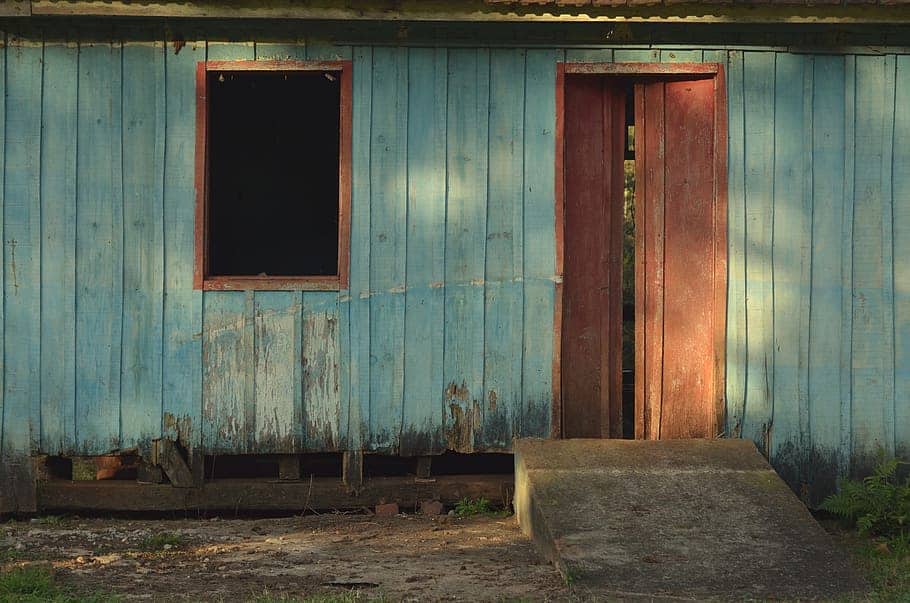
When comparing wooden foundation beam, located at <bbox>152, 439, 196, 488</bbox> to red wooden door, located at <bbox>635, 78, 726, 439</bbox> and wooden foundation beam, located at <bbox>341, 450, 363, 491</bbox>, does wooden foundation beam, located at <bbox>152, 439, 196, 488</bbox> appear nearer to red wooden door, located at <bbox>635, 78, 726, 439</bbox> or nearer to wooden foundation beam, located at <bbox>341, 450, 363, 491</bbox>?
wooden foundation beam, located at <bbox>341, 450, 363, 491</bbox>

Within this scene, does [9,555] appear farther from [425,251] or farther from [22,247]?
[425,251]

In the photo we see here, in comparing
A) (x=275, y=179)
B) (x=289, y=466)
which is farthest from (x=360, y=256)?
(x=275, y=179)

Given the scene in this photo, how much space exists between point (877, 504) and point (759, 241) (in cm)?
190

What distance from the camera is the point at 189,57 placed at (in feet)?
25.3

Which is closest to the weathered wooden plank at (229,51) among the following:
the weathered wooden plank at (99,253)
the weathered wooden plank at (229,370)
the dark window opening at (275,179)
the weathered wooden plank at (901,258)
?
the weathered wooden plank at (99,253)

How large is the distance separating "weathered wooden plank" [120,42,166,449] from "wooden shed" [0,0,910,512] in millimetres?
15

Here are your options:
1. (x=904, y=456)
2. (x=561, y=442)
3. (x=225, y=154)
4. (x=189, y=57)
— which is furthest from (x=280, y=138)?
(x=904, y=456)

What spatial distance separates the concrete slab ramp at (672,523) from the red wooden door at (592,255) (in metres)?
0.52

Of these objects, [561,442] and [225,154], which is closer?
[561,442]

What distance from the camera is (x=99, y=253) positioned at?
7734 mm

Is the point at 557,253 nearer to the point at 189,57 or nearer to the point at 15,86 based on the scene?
the point at 189,57

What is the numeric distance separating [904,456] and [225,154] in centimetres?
775

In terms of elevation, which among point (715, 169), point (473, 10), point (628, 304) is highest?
point (473, 10)

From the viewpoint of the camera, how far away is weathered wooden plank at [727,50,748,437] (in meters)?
7.83
